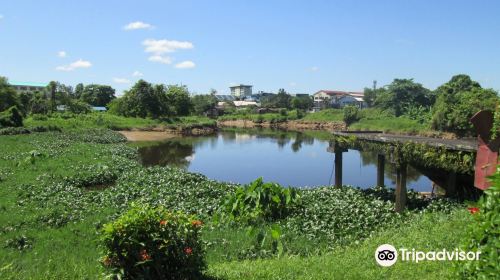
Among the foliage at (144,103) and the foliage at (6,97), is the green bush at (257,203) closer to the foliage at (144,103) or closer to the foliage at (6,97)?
the foliage at (6,97)

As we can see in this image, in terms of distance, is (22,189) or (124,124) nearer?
(22,189)

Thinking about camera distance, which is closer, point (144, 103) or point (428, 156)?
point (428, 156)

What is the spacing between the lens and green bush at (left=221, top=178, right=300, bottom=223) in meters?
11.0

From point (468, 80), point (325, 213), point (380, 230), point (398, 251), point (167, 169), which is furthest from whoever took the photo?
point (468, 80)

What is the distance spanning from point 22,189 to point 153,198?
484cm

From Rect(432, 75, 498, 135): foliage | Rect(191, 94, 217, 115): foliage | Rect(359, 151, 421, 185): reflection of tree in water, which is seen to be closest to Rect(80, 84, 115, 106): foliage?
Rect(191, 94, 217, 115): foliage

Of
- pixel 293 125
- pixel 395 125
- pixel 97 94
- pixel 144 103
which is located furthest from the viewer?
pixel 97 94

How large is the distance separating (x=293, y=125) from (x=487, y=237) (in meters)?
86.0

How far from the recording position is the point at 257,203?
1114 cm

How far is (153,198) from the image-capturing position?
577 inches

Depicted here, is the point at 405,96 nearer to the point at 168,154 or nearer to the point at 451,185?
the point at 168,154

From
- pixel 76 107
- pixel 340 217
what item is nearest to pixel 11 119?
pixel 76 107

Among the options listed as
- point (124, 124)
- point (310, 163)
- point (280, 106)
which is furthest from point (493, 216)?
point (280, 106)

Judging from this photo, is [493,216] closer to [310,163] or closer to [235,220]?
[235,220]
